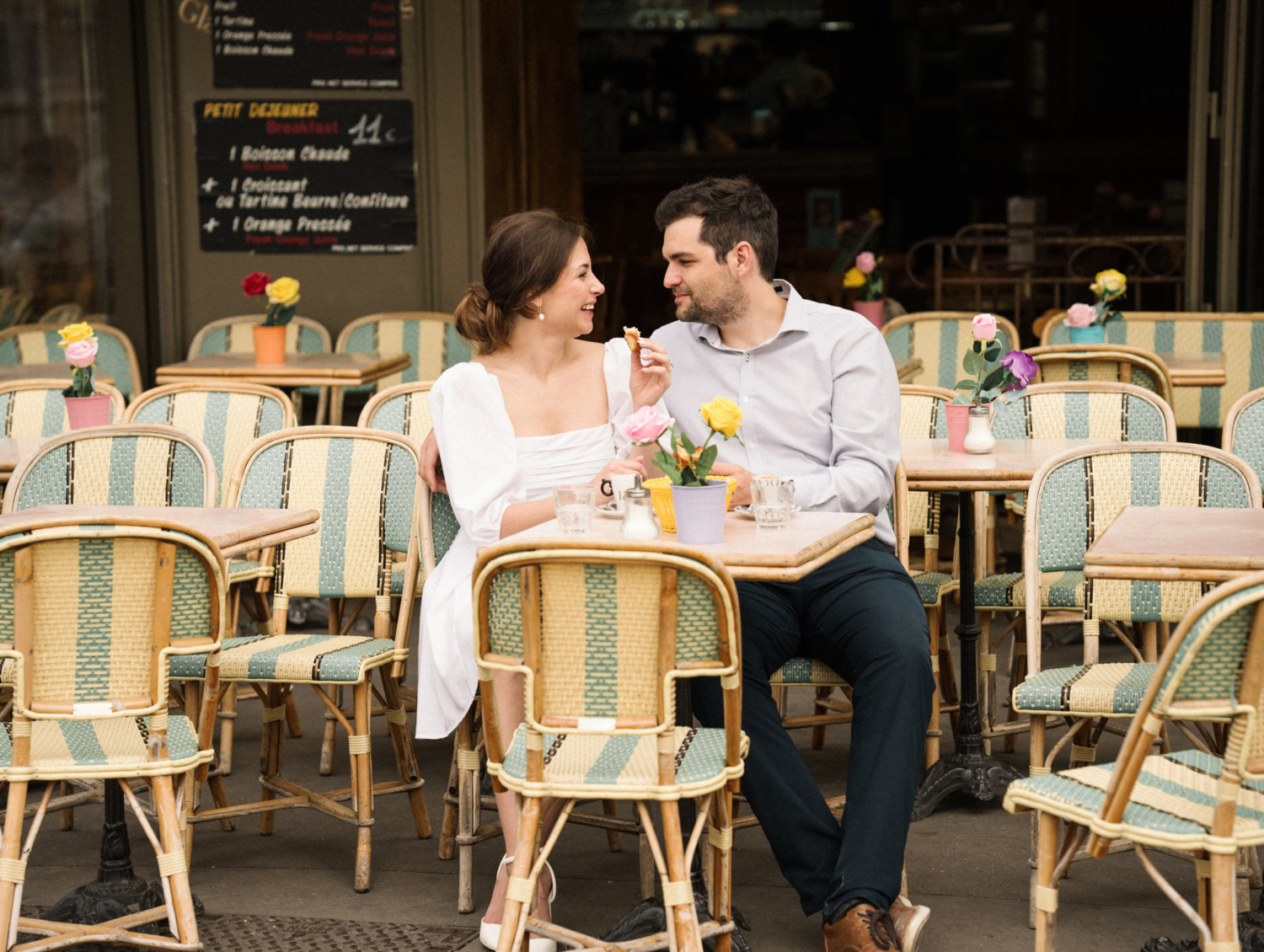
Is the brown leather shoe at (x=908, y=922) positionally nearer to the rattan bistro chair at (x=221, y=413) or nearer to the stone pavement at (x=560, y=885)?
the stone pavement at (x=560, y=885)

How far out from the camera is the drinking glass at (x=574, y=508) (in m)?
2.80

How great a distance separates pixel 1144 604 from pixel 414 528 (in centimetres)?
167

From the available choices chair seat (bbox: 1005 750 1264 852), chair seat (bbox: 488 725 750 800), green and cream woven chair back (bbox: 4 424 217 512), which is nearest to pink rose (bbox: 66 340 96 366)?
green and cream woven chair back (bbox: 4 424 217 512)

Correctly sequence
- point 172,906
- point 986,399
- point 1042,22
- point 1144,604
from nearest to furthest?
point 172,906 → point 1144,604 → point 986,399 → point 1042,22

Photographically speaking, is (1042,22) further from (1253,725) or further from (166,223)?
(1253,725)

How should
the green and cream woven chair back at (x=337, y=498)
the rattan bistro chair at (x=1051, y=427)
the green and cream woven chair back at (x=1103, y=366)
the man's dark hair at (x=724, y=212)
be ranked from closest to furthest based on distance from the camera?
the man's dark hair at (x=724, y=212) < the green and cream woven chair back at (x=337, y=498) < the rattan bistro chair at (x=1051, y=427) < the green and cream woven chair back at (x=1103, y=366)

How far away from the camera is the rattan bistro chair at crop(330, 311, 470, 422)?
653cm

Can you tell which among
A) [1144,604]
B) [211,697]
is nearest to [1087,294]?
[1144,604]

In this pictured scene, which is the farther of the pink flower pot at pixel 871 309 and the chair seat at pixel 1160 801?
Result: the pink flower pot at pixel 871 309

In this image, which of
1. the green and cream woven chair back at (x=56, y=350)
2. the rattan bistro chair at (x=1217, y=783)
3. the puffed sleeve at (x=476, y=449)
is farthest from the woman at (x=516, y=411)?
the green and cream woven chair back at (x=56, y=350)

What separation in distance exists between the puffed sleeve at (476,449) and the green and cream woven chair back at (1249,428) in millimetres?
2110

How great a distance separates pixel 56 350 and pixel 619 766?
4.62 metres

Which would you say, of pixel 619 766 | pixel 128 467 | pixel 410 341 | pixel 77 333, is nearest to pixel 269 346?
pixel 410 341

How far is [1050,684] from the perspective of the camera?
10.1 feet
